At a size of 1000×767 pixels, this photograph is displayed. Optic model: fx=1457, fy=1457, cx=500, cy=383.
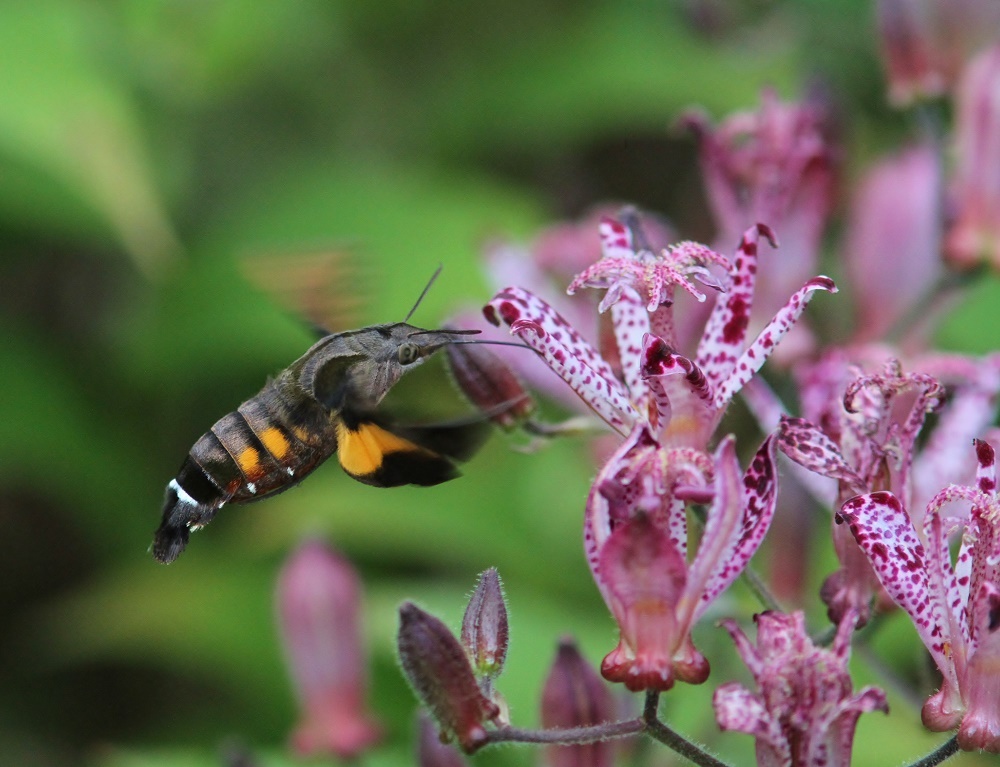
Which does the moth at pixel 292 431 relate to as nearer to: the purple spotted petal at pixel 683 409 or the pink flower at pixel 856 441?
the purple spotted petal at pixel 683 409

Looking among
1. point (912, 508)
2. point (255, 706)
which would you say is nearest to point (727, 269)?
point (912, 508)

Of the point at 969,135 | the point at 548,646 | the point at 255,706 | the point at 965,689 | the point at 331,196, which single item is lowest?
the point at 255,706

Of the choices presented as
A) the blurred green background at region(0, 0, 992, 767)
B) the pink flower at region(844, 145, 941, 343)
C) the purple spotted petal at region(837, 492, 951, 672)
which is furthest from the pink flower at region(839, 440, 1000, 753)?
the pink flower at region(844, 145, 941, 343)

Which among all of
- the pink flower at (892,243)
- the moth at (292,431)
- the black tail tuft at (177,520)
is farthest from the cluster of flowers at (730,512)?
the pink flower at (892,243)

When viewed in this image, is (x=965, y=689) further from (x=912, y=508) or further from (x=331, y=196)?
(x=331, y=196)

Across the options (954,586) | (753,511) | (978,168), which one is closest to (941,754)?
(954,586)

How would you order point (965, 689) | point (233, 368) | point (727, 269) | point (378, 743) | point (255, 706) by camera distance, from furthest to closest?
point (233, 368) → point (255, 706) → point (378, 743) → point (727, 269) → point (965, 689)

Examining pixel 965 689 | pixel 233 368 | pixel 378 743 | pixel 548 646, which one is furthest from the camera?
pixel 233 368

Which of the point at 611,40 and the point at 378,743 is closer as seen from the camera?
the point at 378,743
